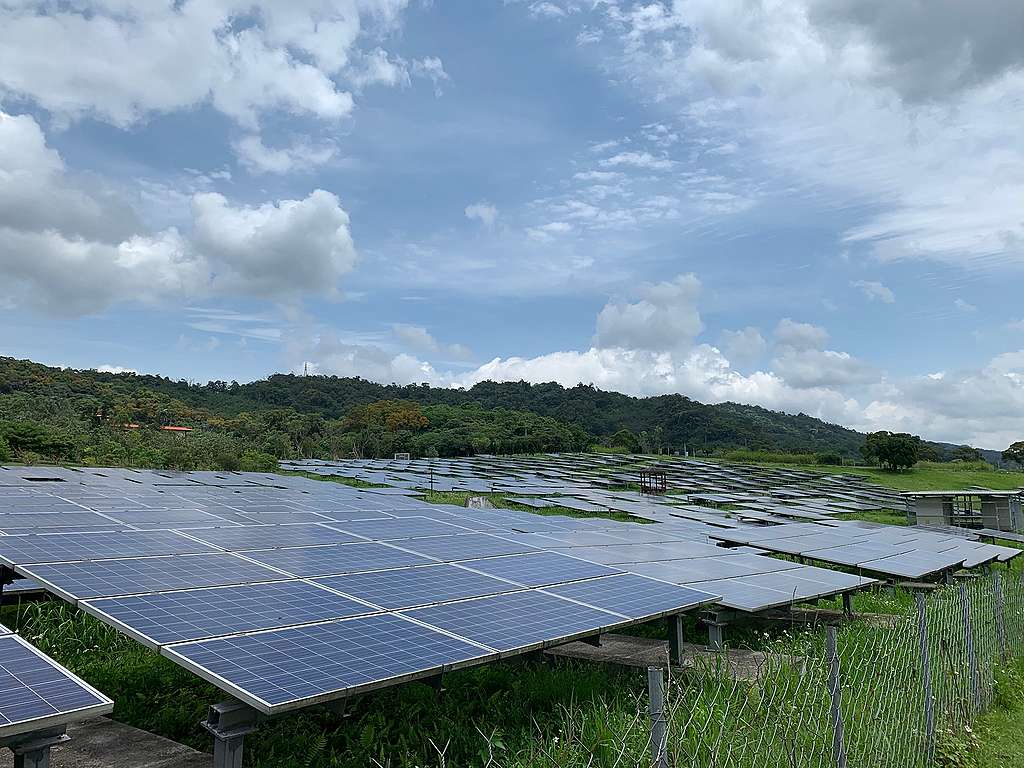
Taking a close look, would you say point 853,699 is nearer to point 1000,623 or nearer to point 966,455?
point 1000,623

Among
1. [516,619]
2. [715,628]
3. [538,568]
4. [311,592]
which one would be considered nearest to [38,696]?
[311,592]

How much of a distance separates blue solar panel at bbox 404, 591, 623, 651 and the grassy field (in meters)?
0.75

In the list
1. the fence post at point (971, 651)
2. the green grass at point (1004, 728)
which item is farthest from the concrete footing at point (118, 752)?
the fence post at point (971, 651)

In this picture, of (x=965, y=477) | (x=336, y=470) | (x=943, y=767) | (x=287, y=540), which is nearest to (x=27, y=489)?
(x=287, y=540)

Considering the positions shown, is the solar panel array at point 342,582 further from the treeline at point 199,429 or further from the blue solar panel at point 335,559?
the treeline at point 199,429

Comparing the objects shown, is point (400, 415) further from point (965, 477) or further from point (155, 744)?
point (155, 744)

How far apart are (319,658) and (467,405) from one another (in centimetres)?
11709

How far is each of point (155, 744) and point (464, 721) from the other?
113 inches

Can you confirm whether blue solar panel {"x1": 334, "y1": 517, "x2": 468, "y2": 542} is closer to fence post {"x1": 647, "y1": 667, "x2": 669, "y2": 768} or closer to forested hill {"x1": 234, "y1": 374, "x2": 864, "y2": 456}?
fence post {"x1": 647, "y1": 667, "x2": 669, "y2": 768}

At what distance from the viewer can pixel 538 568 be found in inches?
368

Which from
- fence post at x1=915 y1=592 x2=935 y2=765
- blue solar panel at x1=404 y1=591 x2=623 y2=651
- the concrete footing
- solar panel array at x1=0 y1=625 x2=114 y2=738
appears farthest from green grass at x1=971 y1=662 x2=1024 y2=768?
solar panel array at x1=0 y1=625 x2=114 y2=738

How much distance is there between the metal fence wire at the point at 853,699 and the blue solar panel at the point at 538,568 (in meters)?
1.87

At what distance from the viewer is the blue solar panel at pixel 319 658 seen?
4.66m

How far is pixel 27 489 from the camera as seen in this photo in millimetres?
16344
